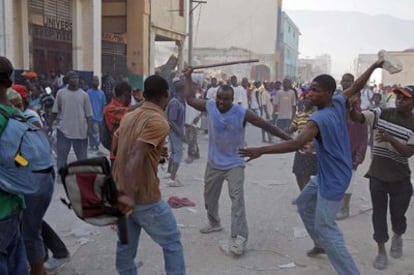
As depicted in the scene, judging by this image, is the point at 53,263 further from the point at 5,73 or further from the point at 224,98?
the point at 224,98

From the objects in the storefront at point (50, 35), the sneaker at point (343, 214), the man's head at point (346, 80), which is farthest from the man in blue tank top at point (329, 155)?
the storefront at point (50, 35)

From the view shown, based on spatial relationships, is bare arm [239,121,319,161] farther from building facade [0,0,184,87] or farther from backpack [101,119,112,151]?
building facade [0,0,184,87]

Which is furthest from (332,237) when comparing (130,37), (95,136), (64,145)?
(130,37)

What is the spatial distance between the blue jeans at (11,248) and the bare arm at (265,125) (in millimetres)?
2457

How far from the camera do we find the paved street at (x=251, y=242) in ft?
15.2

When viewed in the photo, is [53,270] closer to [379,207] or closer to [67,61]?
[379,207]

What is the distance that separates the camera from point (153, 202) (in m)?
3.38

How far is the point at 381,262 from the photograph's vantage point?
4715 millimetres

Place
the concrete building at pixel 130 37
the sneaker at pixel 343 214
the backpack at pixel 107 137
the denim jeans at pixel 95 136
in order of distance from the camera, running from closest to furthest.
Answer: the backpack at pixel 107 137 → the sneaker at pixel 343 214 → the denim jeans at pixel 95 136 → the concrete building at pixel 130 37

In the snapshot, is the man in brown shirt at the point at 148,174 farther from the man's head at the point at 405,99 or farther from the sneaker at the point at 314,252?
the man's head at the point at 405,99

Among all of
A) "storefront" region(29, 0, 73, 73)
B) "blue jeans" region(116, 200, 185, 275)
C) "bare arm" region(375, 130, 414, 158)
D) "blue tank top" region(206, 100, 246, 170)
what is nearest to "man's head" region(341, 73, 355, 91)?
"blue tank top" region(206, 100, 246, 170)

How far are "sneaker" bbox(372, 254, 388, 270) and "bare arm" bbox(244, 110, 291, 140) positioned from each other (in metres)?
1.44

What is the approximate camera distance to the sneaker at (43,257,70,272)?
4.31 m

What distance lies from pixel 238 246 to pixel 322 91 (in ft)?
5.81
